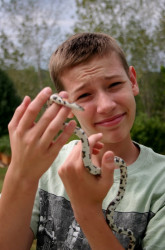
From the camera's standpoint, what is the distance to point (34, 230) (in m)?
2.36

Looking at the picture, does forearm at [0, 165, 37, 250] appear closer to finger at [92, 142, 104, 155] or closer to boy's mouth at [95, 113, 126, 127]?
finger at [92, 142, 104, 155]

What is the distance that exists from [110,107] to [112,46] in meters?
0.58

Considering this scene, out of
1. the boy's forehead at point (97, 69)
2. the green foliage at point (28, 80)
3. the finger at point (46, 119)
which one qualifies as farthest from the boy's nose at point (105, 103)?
the green foliage at point (28, 80)

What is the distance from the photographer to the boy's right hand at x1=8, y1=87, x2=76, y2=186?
1.57 metres

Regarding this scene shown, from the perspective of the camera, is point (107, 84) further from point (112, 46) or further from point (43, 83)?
point (43, 83)

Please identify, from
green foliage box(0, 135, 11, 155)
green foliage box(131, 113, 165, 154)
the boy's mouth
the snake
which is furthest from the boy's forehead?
green foliage box(0, 135, 11, 155)

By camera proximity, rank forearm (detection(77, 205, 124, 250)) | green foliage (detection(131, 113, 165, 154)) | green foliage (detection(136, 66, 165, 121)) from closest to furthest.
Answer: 1. forearm (detection(77, 205, 124, 250))
2. green foliage (detection(131, 113, 165, 154))
3. green foliage (detection(136, 66, 165, 121))

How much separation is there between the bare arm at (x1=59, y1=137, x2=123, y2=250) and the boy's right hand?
0.14 metres

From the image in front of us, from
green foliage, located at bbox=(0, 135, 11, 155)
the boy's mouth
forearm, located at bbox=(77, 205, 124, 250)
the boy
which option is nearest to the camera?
the boy

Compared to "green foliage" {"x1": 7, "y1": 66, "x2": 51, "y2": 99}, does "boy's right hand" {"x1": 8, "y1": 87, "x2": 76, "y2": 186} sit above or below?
above

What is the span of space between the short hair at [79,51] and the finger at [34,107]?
793mm

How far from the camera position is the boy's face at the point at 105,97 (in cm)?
215

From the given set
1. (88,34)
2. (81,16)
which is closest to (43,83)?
(81,16)

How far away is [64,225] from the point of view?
2.29 m
